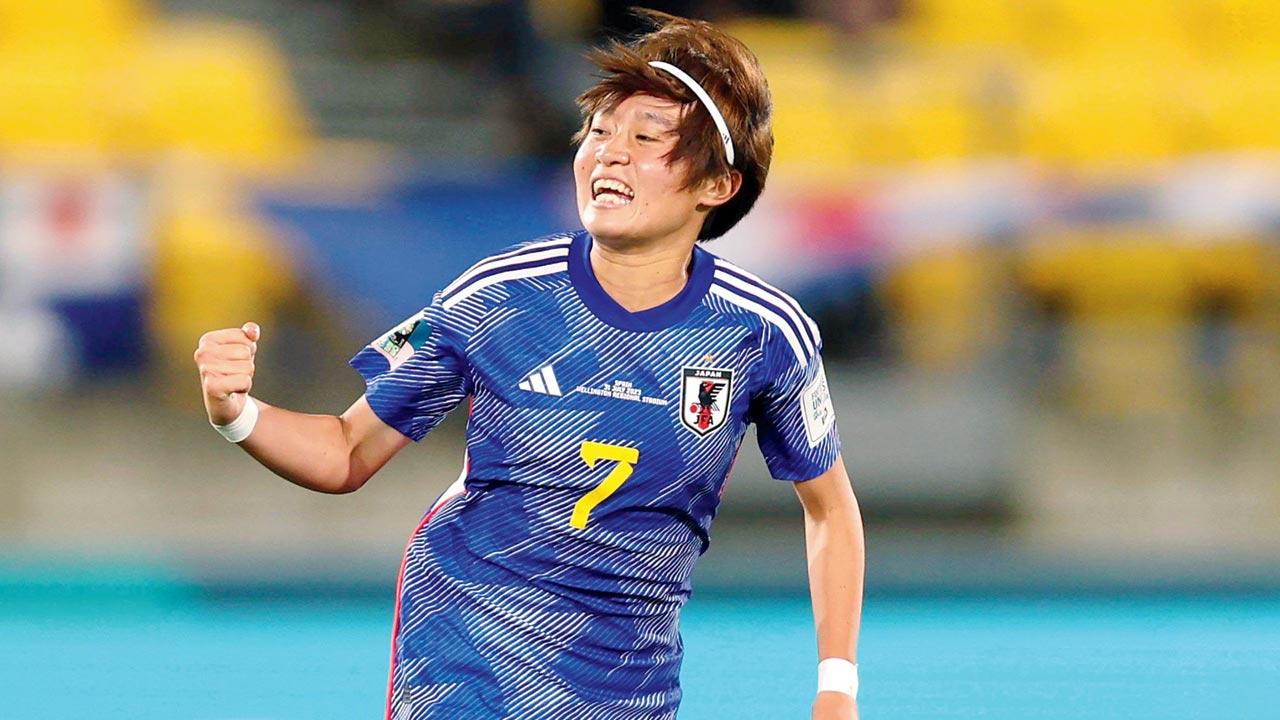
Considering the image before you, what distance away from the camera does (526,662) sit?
279 cm

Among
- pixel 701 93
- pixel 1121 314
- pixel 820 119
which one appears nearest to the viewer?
pixel 701 93

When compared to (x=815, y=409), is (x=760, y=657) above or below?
below

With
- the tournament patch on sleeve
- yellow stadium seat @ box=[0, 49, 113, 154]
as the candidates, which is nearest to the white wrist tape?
the tournament patch on sleeve

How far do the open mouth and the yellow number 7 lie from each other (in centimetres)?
37

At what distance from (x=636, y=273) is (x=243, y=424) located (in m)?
0.65

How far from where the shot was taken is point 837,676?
2.91 meters

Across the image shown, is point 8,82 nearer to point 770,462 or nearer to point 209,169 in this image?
point 209,169

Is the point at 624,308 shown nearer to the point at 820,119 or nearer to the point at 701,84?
the point at 701,84

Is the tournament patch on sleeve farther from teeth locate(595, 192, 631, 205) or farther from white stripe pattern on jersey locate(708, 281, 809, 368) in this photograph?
teeth locate(595, 192, 631, 205)

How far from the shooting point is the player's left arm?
9.71 ft

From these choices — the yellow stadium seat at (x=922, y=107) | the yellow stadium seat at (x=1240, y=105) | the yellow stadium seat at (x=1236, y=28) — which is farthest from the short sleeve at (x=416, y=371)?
the yellow stadium seat at (x=1236, y=28)

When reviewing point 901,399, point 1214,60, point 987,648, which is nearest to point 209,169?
point 901,399

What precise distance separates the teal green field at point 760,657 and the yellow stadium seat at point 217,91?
2.28m

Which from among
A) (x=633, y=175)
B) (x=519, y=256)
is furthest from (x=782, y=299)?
(x=519, y=256)
